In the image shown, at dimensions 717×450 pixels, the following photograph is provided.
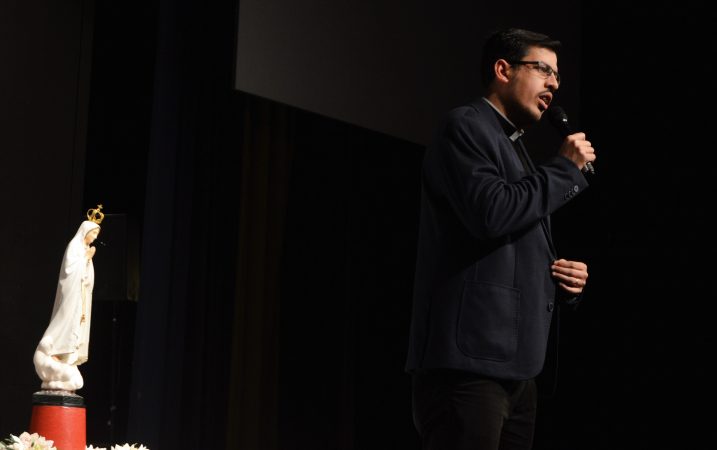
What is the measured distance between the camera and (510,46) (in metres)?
1.99

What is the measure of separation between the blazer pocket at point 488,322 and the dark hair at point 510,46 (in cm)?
51

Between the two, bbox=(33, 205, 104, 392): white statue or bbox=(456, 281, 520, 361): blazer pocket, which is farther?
bbox=(33, 205, 104, 392): white statue

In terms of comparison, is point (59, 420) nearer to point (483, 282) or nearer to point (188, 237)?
point (188, 237)

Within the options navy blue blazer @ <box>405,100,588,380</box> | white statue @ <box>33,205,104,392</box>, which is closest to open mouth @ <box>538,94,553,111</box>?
navy blue blazer @ <box>405,100,588,380</box>

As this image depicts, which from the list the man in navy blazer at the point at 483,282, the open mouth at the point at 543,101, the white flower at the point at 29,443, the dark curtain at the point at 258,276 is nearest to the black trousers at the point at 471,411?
the man in navy blazer at the point at 483,282

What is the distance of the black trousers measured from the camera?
64.7 inches

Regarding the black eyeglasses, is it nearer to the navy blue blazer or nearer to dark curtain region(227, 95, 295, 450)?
the navy blue blazer

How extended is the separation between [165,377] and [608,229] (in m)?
2.29

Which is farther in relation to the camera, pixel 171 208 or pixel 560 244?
pixel 560 244

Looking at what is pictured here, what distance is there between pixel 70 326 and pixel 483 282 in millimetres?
1630

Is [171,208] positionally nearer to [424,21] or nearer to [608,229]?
[424,21]

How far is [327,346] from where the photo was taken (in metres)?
4.77

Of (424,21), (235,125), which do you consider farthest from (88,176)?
(424,21)

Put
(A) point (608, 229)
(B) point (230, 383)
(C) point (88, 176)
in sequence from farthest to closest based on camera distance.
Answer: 1. (A) point (608, 229)
2. (B) point (230, 383)
3. (C) point (88, 176)
